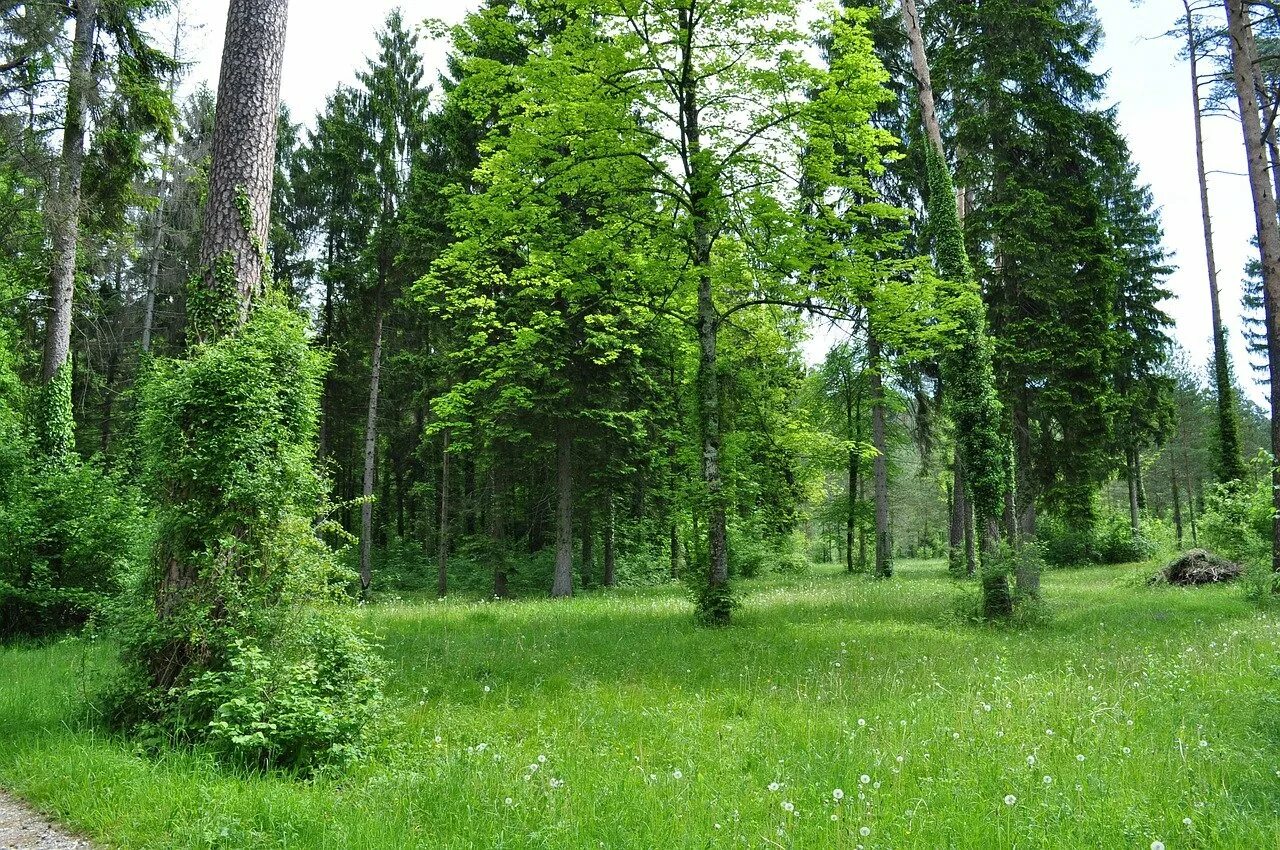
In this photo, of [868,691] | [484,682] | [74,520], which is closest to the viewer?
[868,691]

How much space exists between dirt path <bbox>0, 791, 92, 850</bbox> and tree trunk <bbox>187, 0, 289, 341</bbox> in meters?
3.91

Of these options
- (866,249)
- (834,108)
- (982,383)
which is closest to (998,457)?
(982,383)

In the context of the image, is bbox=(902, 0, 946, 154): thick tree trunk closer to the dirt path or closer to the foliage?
the foliage

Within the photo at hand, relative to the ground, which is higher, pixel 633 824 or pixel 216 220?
pixel 216 220

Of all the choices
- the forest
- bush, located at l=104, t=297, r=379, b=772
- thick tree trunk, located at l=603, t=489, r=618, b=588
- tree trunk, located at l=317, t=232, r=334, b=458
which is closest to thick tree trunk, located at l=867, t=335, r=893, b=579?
the forest

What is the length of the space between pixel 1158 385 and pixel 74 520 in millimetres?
30604

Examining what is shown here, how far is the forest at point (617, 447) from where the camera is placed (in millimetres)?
4645

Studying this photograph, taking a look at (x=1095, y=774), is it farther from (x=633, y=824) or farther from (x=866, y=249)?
(x=866, y=249)

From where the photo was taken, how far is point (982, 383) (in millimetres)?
12445

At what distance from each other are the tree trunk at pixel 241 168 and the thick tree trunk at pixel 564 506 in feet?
37.5

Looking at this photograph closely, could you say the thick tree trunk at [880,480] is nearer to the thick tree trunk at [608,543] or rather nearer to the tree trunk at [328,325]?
the thick tree trunk at [608,543]

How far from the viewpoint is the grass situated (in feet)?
12.6

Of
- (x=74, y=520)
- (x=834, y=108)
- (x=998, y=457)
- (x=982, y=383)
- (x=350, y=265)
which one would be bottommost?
(x=74, y=520)

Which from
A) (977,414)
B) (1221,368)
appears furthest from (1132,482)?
(977,414)
